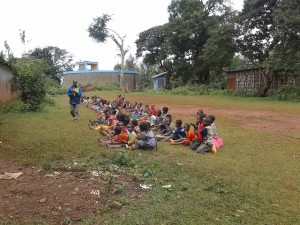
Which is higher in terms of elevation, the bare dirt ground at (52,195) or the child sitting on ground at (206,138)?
the child sitting on ground at (206,138)

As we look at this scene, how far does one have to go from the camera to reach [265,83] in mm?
29219

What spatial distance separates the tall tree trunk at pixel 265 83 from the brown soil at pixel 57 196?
82.4 ft

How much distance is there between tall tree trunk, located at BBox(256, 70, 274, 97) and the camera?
28544 mm

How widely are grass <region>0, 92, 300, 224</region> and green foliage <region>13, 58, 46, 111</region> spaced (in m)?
5.26

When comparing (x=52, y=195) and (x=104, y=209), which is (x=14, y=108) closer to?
(x=52, y=195)

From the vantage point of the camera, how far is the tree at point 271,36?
2420cm

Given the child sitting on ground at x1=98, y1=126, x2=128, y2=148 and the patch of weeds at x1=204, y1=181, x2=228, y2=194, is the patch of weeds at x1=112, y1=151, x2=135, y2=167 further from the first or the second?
the patch of weeds at x1=204, y1=181, x2=228, y2=194

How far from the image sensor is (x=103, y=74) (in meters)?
46.1

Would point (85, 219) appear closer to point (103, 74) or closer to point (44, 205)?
point (44, 205)

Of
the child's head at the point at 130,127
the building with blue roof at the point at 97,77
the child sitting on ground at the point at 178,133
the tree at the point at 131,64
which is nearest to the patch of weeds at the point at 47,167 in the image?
the child's head at the point at 130,127

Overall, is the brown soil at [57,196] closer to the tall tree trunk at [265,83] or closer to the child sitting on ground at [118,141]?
the child sitting on ground at [118,141]

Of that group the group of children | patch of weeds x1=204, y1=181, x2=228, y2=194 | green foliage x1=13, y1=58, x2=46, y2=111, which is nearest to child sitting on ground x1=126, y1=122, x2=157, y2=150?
the group of children

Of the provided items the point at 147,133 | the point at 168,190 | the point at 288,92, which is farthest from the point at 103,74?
the point at 168,190

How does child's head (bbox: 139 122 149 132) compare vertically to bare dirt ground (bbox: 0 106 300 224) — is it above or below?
above
